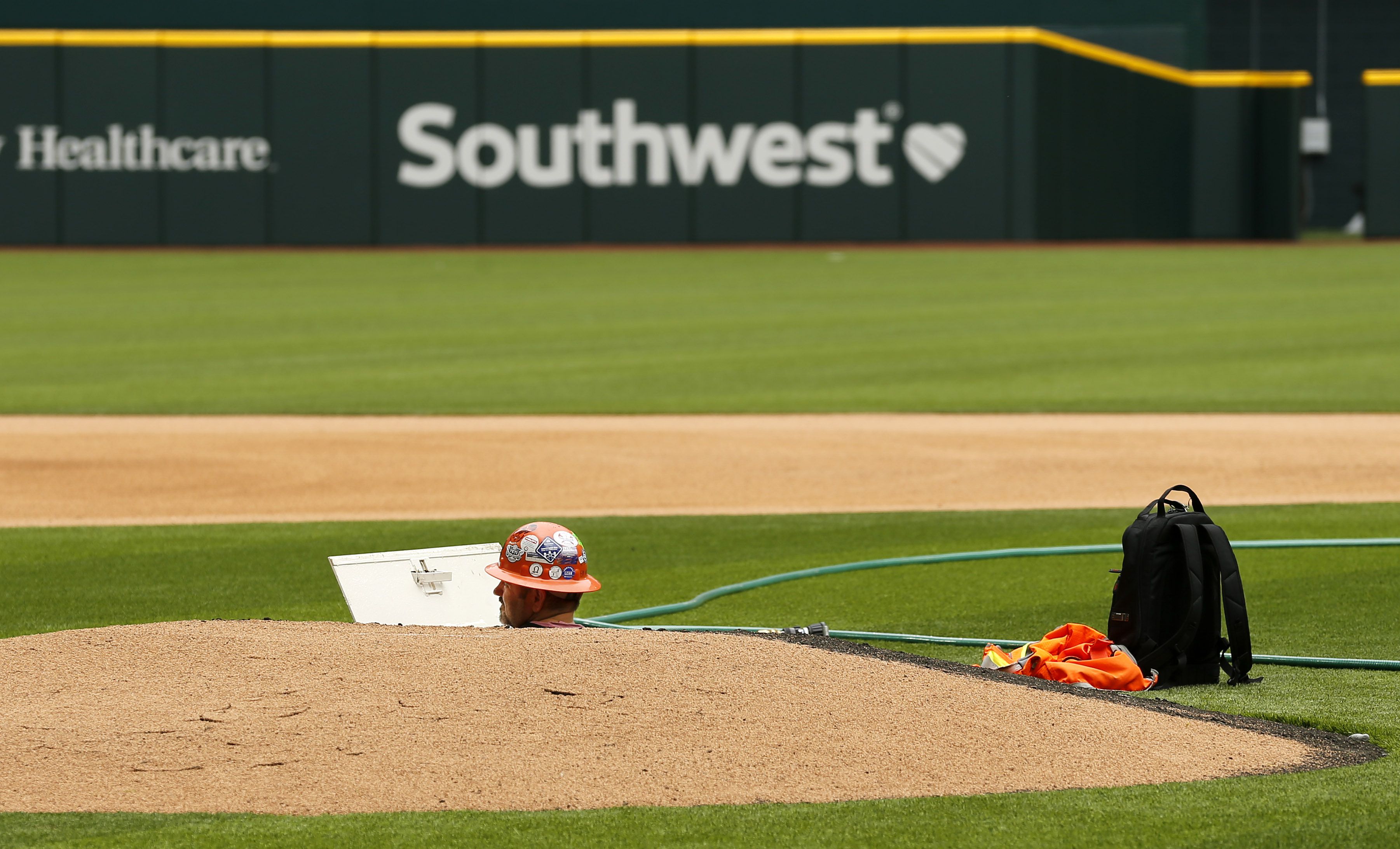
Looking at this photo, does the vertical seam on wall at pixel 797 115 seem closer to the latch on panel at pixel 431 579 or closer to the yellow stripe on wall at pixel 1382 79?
the yellow stripe on wall at pixel 1382 79

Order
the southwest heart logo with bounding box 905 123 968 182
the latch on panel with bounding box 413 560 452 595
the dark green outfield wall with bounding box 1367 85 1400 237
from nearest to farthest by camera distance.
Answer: the latch on panel with bounding box 413 560 452 595 < the southwest heart logo with bounding box 905 123 968 182 < the dark green outfield wall with bounding box 1367 85 1400 237

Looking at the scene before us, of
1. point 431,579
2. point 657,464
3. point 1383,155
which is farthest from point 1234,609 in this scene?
point 1383,155

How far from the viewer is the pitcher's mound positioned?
500 centimetres

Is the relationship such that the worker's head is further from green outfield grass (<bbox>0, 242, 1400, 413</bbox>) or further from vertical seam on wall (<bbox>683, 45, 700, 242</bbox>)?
vertical seam on wall (<bbox>683, 45, 700, 242</bbox>)

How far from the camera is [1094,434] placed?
50.2 feet

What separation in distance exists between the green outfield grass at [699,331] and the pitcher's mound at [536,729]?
11228 millimetres

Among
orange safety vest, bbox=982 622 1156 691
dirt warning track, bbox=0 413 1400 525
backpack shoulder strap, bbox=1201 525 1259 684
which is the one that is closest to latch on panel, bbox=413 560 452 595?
orange safety vest, bbox=982 622 1156 691

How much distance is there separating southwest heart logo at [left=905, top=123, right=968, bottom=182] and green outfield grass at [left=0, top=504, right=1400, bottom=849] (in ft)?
69.2

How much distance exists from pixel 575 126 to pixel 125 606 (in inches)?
956

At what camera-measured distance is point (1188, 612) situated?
6.58 metres

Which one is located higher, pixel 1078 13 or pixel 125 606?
pixel 1078 13

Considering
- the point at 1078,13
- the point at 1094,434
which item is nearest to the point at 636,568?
the point at 1094,434

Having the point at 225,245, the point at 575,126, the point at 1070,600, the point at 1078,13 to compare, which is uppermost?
the point at 1078,13

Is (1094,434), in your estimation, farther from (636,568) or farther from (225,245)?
(225,245)
